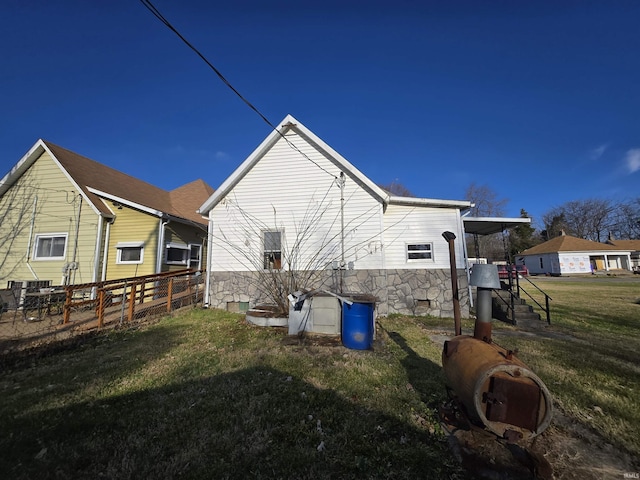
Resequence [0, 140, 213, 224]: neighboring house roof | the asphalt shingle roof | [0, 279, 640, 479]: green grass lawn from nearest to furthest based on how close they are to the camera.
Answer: [0, 279, 640, 479]: green grass lawn, [0, 140, 213, 224]: neighboring house roof, the asphalt shingle roof

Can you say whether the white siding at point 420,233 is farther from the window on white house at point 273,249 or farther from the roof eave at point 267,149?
the window on white house at point 273,249

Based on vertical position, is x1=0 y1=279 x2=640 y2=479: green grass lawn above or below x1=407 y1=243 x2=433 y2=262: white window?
below

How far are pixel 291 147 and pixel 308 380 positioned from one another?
853cm

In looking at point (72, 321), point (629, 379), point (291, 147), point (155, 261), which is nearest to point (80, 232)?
point (155, 261)

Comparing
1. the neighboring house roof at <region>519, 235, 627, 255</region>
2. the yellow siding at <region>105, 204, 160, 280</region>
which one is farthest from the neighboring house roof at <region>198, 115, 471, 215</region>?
the neighboring house roof at <region>519, 235, 627, 255</region>

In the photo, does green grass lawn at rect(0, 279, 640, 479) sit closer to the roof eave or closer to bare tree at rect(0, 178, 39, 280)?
the roof eave

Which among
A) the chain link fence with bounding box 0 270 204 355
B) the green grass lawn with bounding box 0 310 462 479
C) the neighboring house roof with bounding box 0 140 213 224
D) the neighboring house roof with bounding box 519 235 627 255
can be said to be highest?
the neighboring house roof with bounding box 0 140 213 224

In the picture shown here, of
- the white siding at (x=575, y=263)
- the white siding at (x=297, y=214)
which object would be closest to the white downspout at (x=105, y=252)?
the white siding at (x=297, y=214)

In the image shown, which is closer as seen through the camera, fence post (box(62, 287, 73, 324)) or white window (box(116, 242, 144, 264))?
fence post (box(62, 287, 73, 324))

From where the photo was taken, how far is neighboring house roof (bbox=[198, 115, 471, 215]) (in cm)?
989

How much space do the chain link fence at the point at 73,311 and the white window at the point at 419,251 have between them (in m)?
8.85

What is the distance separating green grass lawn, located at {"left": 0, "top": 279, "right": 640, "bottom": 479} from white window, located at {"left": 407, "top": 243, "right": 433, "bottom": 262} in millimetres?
4102

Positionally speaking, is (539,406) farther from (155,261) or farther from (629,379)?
(155,261)

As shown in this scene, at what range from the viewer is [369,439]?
9.77 feet
